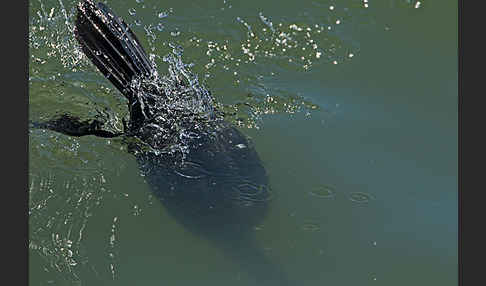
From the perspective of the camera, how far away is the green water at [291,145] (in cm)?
398

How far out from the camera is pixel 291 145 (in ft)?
15.8

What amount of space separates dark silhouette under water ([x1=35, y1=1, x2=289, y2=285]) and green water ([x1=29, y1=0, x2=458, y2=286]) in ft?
0.32

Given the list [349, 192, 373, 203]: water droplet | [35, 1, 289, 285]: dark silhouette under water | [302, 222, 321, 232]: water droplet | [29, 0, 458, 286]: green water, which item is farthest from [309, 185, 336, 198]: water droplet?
[35, 1, 289, 285]: dark silhouette under water

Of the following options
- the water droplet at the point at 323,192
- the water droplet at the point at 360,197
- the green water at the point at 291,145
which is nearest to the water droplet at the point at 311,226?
the green water at the point at 291,145

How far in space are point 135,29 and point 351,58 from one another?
6.50ft

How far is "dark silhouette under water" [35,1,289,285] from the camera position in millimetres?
4090

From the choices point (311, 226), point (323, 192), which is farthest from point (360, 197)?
point (311, 226)

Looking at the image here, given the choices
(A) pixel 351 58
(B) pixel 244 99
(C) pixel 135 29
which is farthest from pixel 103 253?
(A) pixel 351 58

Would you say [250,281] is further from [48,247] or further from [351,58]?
[351,58]

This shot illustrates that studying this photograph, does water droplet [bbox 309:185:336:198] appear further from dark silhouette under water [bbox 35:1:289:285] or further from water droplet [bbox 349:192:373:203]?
dark silhouette under water [bbox 35:1:289:285]

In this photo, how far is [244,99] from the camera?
5219mm

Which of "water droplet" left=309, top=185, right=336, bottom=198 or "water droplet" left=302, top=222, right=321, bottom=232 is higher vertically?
"water droplet" left=309, top=185, right=336, bottom=198

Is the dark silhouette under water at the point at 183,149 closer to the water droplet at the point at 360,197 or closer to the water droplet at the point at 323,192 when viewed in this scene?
the water droplet at the point at 323,192

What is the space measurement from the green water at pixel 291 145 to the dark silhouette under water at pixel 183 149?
0.32 feet
